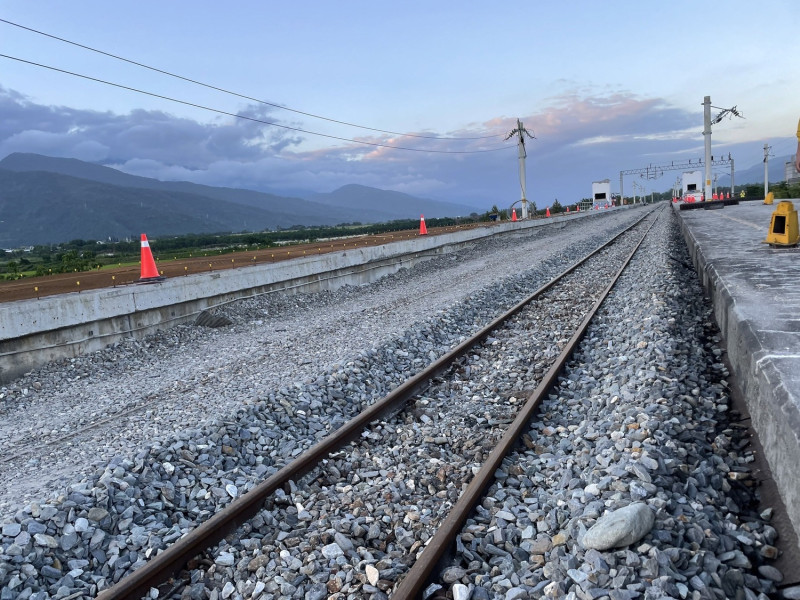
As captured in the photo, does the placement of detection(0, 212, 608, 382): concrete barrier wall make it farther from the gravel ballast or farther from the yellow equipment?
the yellow equipment

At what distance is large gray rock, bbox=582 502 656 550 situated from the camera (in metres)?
3.15

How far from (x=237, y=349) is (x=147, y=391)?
6.81ft

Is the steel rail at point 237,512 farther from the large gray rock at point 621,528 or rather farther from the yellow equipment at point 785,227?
the yellow equipment at point 785,227

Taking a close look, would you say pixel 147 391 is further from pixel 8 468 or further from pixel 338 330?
pixel 338 330

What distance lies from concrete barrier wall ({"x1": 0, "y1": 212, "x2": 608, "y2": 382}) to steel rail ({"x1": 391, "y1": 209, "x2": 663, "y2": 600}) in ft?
22.6

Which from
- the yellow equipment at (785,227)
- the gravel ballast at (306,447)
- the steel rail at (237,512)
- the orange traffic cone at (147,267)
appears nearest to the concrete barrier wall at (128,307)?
the gravel ballast at (306,447)

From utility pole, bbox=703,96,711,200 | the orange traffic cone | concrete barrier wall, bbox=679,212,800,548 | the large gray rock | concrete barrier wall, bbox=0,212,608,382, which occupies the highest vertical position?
utility pole, bbox=703,96,711,200

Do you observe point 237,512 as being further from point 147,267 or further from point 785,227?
point 785,227

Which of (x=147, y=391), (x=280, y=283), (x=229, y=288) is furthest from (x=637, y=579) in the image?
(x=280, y=283)

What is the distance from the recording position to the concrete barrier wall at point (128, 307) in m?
7.90

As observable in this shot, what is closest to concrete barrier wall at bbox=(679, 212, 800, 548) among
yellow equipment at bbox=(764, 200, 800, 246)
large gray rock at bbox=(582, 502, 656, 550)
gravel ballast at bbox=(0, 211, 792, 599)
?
gravel ballast at bbox=(0, 211, 792, 599)

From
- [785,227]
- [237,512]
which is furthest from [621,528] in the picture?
[785,227]

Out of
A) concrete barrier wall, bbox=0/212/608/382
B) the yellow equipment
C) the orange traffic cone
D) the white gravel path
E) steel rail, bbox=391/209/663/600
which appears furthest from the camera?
the yellow equipment

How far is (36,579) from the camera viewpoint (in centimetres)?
357
